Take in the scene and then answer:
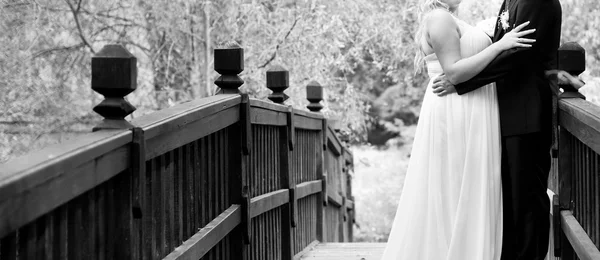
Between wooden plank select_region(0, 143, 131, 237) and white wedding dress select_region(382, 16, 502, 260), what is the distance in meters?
2.35

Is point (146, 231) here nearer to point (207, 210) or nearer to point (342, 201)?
point (207, 210)

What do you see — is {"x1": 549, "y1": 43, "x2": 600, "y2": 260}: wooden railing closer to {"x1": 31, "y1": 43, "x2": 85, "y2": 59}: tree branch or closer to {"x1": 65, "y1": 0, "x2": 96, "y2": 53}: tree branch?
{"x1": 31, "y1": 43, "x2": 85, "y2": 59}: tree branch

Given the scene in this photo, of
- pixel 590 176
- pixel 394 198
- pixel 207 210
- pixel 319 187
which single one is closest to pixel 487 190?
pixel 590 176

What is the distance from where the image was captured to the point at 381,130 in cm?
2950

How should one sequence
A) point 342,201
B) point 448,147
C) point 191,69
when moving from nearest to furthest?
1. point 448,147
2. point 342,201
3. point 191,69

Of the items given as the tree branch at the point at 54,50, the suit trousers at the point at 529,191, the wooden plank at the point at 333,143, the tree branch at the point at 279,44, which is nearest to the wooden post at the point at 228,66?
the suit trousers at the point at 529,191

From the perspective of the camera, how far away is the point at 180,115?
10.4ft

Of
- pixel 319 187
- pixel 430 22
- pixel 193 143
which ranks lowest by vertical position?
pixel 319 187

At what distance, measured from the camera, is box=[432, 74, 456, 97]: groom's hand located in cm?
443

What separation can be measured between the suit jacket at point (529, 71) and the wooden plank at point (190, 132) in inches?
52.0

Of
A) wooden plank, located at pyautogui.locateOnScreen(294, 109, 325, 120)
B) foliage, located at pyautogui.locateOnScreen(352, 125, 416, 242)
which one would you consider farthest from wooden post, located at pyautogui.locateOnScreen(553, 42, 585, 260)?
foliage, located at pyautogui.locateOnScreen(352, 125, 416, 242)

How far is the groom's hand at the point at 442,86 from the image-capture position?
174 inches

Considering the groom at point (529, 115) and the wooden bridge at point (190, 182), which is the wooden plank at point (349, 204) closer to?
the wooden bridge at point (190, 182)

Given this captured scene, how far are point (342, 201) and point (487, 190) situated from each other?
618 centimetres
